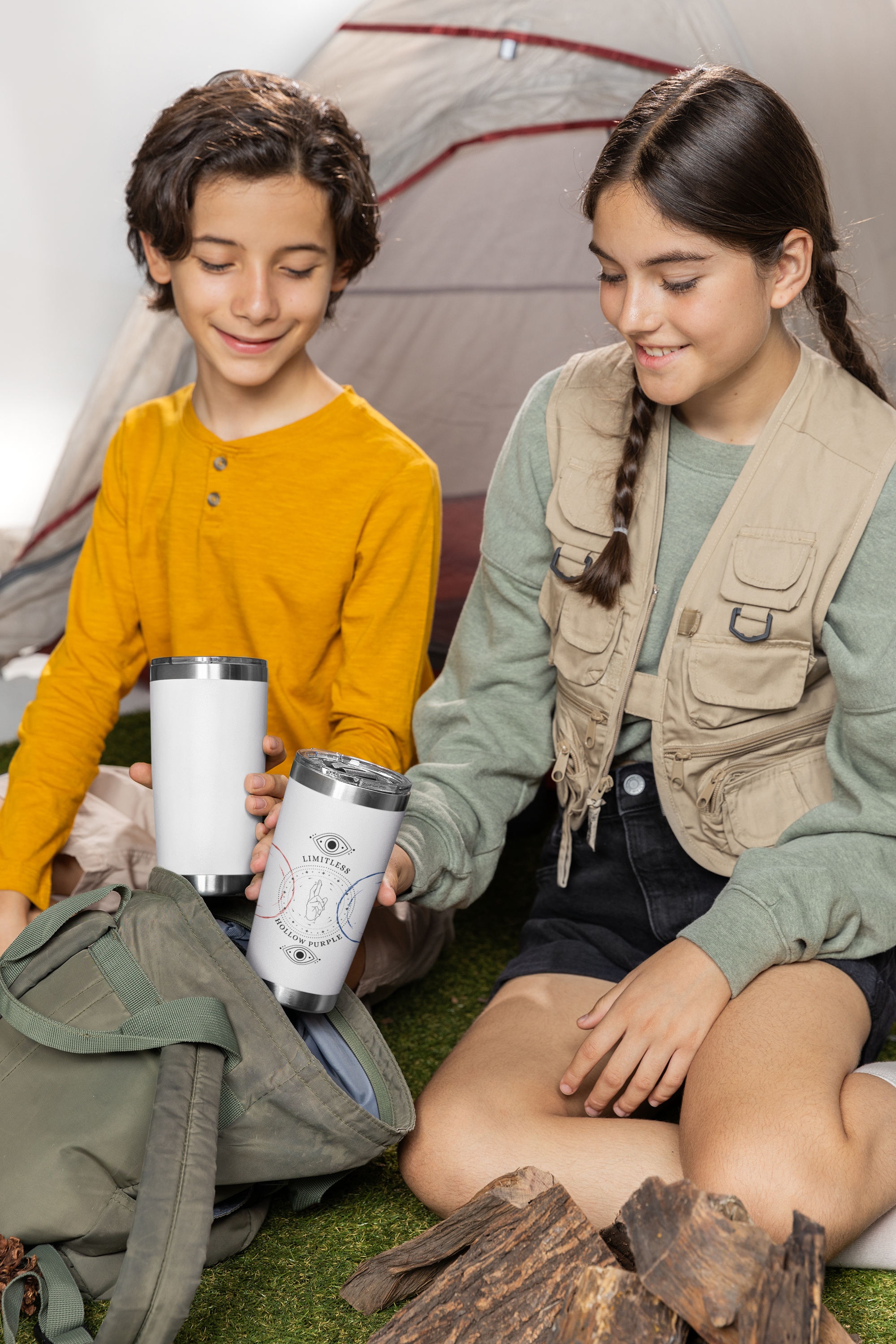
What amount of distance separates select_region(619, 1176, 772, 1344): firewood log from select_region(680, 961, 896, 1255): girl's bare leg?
181 mm

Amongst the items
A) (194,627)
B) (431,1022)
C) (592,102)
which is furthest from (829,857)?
(592,102)

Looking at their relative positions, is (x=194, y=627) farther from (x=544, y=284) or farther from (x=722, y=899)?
(x=544, y=284)

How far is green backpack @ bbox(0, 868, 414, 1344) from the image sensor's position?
0.90m

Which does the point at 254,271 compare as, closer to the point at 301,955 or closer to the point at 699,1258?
the point at 301,955

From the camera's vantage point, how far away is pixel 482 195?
229 cm

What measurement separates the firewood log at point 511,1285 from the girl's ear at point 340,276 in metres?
1.01

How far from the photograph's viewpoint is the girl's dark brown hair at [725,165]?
1.02 meters

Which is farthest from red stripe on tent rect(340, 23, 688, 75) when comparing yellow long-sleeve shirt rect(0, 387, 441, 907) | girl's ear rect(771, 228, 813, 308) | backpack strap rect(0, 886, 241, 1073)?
backpack strap rect(0, 886, 241, 1073)

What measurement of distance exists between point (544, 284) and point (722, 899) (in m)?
1.56

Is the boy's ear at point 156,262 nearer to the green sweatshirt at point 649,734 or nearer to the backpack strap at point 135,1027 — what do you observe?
the green sweatshirt at point 649,734

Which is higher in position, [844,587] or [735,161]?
[735,161]

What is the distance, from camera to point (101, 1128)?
0.93 metres

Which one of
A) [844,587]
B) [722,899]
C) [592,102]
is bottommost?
[722,899]

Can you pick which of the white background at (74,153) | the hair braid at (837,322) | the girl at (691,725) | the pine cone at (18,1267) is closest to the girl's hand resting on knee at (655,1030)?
the girl at (691,725)
